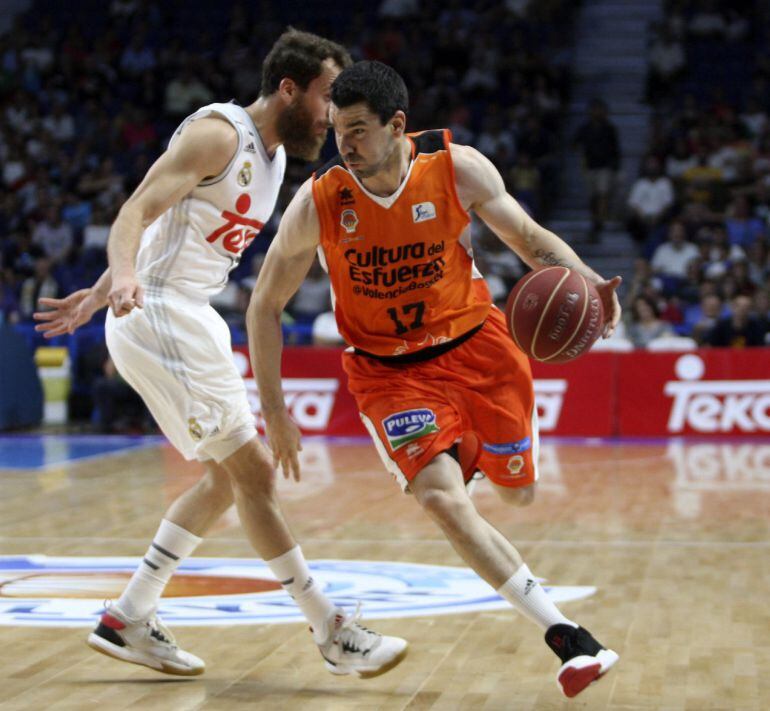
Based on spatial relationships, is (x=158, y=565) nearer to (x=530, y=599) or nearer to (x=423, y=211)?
(x=530, y=599)

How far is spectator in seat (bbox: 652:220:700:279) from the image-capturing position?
47.7 ft

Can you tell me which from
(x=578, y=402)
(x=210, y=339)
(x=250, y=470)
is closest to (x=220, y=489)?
(x=250, y=470)

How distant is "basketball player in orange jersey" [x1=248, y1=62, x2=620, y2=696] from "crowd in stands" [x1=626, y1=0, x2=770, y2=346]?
8.63 meters

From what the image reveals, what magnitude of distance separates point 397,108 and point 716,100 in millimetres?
13578

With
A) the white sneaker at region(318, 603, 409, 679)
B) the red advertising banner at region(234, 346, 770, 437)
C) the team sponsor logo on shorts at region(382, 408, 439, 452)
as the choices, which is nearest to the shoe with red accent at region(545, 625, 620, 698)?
the white sneaker at region(318, 603, 409, 679)

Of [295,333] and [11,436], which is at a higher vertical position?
[295,333]

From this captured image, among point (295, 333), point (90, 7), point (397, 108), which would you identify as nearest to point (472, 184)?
point (397, 108)

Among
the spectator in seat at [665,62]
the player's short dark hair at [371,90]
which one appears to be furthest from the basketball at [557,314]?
the spectator in seat at [665,62]

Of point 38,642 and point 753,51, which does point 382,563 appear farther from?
point 753,51

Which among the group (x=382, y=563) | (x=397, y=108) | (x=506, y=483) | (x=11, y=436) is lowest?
(x=11, y=436)

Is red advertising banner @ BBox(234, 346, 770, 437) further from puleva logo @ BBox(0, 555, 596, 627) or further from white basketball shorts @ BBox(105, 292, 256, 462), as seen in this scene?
white basketball shorts @ BBox(105, 292, 256, 462)

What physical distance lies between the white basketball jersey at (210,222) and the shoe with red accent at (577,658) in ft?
5.40

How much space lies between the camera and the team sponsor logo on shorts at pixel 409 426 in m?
→ 4.15

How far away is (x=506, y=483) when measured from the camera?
14.3 ft
